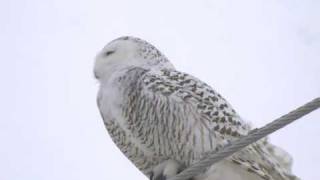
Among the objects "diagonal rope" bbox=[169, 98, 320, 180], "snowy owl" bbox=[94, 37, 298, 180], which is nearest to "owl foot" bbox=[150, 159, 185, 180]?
"snowy owl" bbox=[94, 37, 298, 180]

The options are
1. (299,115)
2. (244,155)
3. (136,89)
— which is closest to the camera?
(299,115)

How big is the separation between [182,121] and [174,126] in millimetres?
51

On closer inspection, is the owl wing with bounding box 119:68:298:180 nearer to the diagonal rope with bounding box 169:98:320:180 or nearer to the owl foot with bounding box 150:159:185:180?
the owl foot with bounding box 150:159:185:180

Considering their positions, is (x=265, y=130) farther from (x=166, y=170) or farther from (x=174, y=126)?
(x=166, y=170)

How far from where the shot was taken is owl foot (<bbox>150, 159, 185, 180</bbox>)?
408 centimetres

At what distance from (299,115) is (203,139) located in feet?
5.09

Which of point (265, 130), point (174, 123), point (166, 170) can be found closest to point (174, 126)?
point (174, 123)

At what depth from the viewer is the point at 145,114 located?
4051 mm

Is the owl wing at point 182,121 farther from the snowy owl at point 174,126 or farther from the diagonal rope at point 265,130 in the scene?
the diagonal rope at point 265,130

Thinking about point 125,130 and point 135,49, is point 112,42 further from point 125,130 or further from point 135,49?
point 125,130

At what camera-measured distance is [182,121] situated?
158 inches

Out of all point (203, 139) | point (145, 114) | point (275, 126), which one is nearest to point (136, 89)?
point (145, 114)

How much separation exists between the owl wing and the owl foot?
46mm

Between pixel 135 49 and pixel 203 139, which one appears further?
pixel 135 49
